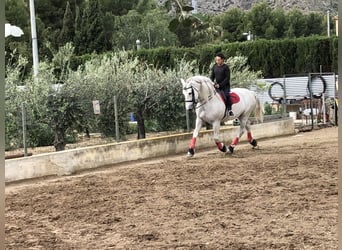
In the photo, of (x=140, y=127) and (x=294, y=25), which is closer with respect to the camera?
(x=140, y=127)

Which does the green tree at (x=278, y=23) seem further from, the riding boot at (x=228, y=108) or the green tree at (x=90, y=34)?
the riding boot at (x=228, y=108)

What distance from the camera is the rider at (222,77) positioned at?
1170 centimetres

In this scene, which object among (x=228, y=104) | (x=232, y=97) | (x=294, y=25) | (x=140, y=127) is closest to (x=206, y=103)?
(x=228, y=104)

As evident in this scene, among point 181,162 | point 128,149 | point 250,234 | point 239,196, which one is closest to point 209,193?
point 239,196

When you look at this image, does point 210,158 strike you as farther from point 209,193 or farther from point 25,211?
point 25,211

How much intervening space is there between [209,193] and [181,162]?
3417 mm

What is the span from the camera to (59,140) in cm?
1199

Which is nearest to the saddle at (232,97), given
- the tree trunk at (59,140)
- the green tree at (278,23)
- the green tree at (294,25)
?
the tree trunk at (59,140)

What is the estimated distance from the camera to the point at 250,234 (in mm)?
5281

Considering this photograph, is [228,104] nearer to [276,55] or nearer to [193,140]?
[193,140]

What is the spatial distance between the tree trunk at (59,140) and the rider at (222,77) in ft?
10.9

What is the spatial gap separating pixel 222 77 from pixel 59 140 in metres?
3.57

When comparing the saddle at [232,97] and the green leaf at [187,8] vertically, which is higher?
the green leaf at [187,8]

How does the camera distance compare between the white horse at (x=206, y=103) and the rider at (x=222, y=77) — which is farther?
the rider at (x=222, y=77)
